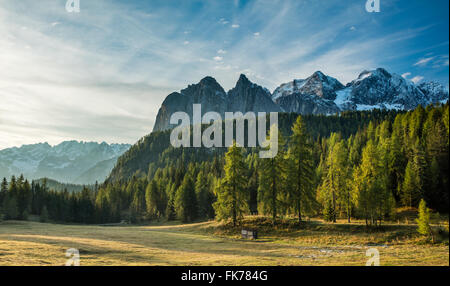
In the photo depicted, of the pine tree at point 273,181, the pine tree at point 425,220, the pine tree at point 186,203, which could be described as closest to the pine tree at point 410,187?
the pine tree at point 425,220

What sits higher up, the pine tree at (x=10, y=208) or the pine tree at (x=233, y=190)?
the pine tree at (x=233, y=190)

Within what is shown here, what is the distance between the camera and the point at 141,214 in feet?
326

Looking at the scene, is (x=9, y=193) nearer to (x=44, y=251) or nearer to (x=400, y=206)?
(x=44, y=251)

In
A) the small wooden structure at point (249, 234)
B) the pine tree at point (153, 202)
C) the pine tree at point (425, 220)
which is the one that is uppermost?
the pine tree at point (425, 220)

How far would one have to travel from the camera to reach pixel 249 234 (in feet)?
123

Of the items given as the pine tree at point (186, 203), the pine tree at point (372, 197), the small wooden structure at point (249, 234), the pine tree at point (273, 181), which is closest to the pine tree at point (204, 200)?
the pine tree at point (186, 203)

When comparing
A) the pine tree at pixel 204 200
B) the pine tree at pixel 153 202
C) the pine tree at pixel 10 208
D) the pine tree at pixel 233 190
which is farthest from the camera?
the pine tree at pixel 153 202

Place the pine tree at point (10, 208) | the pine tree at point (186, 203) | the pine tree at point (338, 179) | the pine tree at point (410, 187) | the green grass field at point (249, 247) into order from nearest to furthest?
the green grass field at point (249, 247) < the pine tree at point (410, 187) < the pine tree at point (338, 179) < the pine tree at point (186, 203) < the pine tree at point (10, 208)

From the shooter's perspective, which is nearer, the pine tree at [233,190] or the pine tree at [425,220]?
the pine tree at [425,220]

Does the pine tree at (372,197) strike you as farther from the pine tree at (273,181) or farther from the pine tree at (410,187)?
the pine tree at (273,181)

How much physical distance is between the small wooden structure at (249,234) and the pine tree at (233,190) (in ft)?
17.2

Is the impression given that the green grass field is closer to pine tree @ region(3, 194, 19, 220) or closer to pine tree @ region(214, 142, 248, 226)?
pine tree @ region(214, 142, 248, 226)

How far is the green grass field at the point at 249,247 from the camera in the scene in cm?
1792
